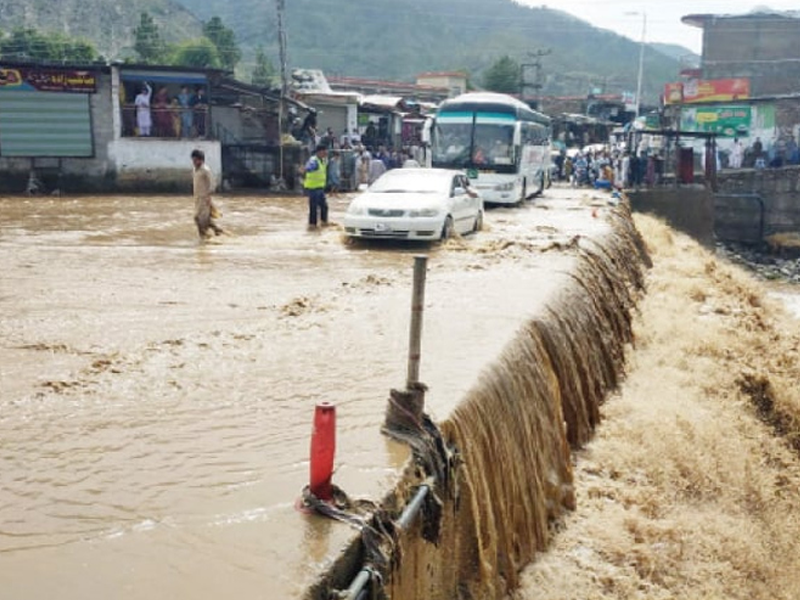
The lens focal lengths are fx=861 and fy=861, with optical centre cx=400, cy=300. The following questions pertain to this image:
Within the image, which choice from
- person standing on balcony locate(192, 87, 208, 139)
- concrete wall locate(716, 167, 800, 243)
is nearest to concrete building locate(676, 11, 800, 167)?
concrete wall locate(716, 167, 800, 243)

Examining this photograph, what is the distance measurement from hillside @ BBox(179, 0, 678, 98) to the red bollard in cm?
11164

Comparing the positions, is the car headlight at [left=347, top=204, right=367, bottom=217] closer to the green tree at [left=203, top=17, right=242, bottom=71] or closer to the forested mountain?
the green tree at [left=203, top=17, right=242, bottom=71]

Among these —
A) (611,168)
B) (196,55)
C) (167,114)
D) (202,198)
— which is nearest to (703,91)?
(611,168)

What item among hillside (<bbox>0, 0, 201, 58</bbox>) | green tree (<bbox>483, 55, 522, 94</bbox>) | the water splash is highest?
hillside (<bbox>0, 0, 201, 58</bbox>)

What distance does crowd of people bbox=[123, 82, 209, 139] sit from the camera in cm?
2684

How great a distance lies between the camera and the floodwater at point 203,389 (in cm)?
403

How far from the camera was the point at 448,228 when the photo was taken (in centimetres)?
1578

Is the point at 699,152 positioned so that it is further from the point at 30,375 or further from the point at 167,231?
the point at 30,375

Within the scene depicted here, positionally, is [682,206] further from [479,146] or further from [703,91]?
[703,91]

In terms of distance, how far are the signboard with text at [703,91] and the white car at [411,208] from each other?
30.3 metres

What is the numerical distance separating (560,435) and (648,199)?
909 inches

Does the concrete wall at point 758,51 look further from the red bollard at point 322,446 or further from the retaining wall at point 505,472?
the red bollard at point 322,446

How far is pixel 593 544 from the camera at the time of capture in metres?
6.88

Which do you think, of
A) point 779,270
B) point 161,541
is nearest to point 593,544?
point 161,541
